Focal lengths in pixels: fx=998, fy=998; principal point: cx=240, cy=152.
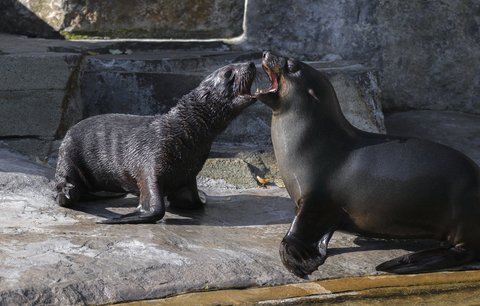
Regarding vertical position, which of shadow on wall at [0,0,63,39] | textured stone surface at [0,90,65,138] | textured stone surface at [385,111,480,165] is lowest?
textured stone surface at [385,111,480,165]

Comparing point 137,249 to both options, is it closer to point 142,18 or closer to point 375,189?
point 375,189

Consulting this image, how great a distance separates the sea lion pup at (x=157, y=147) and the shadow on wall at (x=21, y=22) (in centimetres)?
253

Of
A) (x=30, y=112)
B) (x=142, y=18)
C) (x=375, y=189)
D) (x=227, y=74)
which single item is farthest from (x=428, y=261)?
(x=142, y=18)

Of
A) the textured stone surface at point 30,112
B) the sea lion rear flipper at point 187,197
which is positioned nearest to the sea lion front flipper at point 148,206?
the sea lion rear flipper at point 187,197

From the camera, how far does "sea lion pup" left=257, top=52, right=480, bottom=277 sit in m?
4.59

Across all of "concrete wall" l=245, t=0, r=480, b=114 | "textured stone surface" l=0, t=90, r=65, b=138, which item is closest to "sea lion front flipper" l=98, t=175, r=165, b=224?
"textured stone surface" l=0, t=90, r=65, b=138

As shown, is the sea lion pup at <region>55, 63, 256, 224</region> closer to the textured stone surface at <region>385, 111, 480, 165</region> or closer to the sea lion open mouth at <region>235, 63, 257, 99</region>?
the sea lion open mouth at <region>235, 63, 257, 99</region>

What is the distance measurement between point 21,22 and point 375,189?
4.18m

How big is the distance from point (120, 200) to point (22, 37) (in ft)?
8.52

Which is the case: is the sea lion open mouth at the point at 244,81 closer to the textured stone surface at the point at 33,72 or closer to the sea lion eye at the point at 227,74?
the sea lion eye at the point at 227,74

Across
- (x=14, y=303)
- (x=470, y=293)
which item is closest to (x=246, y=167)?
(x=470, y=293)

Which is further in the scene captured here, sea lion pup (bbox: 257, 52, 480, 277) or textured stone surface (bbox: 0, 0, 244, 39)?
textured stone surface (bbox: 0, 0, 244, 39)

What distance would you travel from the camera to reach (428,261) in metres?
4.52

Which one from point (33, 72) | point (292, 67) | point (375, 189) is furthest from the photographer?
point (33, 72)
